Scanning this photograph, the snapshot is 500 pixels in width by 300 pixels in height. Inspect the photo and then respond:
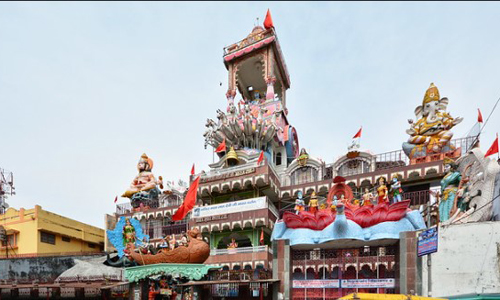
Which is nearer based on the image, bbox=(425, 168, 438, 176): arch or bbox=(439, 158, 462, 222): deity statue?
bbox=(439, 158, 462, 222): deity statue

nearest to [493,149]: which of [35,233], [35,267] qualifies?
[35,267]

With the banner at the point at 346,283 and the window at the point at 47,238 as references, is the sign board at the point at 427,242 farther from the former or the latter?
the window at the point at 47,238

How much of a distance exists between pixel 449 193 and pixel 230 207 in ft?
48.8

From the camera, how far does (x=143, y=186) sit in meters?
37.9

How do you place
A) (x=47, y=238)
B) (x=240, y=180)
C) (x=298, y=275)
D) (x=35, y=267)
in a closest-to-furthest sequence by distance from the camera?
(x=298, y=275) < (x=240, y=180) < (x=35, y=267) < (x=47, y=238)

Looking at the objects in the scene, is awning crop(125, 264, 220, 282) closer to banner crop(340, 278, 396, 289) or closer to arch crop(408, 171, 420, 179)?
banner crop(340, 278, 396, 289)

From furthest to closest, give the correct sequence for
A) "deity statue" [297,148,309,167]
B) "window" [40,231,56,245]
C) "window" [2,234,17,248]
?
"window" [2,234,17,248]
"window" [40,231,56,245]
"deity statue" [297,148,309,167]

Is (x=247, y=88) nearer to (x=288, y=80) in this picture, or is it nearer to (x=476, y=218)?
(x=288, y=80)

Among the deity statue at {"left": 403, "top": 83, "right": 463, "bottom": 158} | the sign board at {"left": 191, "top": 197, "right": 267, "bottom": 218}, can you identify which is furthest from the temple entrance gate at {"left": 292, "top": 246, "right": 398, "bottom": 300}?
the deity statue at {"left": 403, "top": 83, "right": 463, "bottom": 158}

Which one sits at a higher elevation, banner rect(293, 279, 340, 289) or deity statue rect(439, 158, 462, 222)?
deity statue rect(439, 158, 462, 222)

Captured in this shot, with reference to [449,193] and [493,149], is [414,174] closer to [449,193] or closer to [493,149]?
[449,193]

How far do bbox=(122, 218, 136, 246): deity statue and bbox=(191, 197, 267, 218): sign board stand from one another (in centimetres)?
539

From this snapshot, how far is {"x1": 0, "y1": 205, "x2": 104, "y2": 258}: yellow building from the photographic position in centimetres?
3647

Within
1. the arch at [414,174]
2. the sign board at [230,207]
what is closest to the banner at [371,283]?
the sign board at [230,207]
